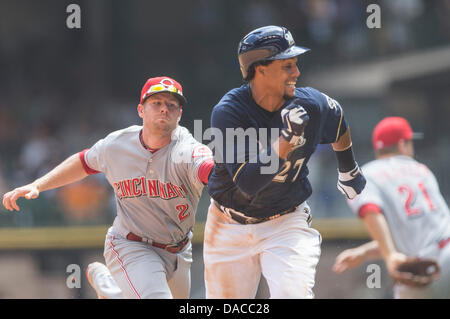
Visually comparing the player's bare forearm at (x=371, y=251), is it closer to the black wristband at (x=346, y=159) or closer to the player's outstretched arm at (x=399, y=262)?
the player's outstretched arm at (x=399, y=262)

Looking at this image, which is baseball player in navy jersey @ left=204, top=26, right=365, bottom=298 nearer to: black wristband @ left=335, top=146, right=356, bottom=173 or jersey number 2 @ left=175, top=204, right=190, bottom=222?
black wristband @ left=335, top=146, right=356, bottom=173

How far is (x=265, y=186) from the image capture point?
3.32 metres

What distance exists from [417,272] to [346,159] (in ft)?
3.66

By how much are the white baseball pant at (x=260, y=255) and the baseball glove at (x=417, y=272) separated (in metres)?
1.10

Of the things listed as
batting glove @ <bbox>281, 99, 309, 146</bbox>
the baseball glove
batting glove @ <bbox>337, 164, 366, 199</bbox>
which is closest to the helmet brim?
batting glove @ <bbox>281, 99, 309, 146</bbox>

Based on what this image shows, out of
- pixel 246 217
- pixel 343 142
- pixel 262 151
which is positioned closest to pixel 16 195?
pixel 246 217

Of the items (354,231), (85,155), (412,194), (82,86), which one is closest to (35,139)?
(82,86)

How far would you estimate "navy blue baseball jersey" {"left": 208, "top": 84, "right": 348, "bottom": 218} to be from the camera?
3.44 meters

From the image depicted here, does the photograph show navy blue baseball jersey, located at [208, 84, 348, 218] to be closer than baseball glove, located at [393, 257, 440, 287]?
Yes

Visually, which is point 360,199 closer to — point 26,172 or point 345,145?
point 345,145

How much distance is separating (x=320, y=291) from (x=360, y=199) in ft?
6.53

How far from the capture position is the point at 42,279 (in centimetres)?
704

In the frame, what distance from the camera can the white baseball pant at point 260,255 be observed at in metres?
3.44

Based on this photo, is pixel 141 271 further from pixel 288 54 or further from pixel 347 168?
pixel 288 54
